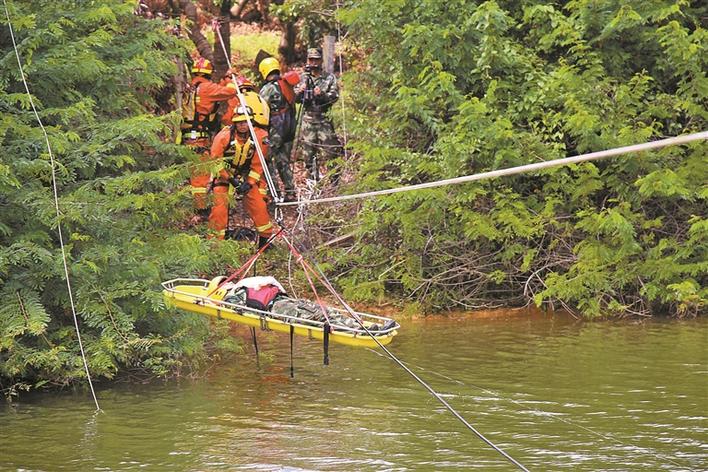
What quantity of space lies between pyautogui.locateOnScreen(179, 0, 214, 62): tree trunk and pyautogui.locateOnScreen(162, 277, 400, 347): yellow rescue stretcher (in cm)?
929

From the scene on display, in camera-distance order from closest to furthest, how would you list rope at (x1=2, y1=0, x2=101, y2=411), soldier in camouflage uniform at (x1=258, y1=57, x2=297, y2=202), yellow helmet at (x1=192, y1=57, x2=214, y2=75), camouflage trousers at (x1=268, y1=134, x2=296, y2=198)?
rope at (x1=2, y1=0, x2=101, y2=411), yellow helmet at (x1=192, y1=57, x2=214, y2=75), soldier in camouflage uniform at (x1=258, y1=57, x2=297, y2=202), camouflage trousers at (x1=268, y1=134, x2=296, y2=198)

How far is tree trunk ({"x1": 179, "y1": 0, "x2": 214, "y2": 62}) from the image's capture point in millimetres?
19281

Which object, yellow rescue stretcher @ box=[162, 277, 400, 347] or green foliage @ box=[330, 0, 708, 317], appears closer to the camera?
yellow rescue stretcher @ box=[162, 277, 400, 347]

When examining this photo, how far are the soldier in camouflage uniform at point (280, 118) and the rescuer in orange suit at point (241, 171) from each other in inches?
60.9

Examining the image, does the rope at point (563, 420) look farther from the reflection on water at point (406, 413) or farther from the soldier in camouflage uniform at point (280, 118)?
the soldier in camouflage uniform at point (280, 118)

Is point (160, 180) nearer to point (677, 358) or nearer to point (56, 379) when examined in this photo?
point (56, 379)

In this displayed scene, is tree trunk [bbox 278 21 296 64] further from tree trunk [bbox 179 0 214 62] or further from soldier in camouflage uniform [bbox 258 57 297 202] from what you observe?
soldier in camouflage uniform [bbox 258 57 297 202]

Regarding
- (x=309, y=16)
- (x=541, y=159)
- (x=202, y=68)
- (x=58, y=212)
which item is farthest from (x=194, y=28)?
(x=58, y=212)

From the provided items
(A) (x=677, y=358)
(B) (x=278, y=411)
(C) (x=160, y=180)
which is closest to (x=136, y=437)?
(B) (x=278, y=411)

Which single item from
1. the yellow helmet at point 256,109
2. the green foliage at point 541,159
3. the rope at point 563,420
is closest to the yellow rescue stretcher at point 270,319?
the rope at point 563,420

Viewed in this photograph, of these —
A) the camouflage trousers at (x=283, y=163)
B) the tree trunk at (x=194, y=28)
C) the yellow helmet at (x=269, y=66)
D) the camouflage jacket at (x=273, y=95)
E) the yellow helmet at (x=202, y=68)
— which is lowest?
→ the camouflage trousers at (x=283, y=163)

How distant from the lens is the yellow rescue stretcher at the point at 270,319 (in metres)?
9.97

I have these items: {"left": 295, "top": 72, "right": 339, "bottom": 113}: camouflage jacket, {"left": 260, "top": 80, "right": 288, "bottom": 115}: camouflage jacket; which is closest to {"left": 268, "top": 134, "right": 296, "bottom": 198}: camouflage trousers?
{"left": 260, "top": 80, "right": 288, "bottom": 115}: camouflage jacket

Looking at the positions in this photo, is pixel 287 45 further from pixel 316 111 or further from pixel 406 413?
pixel 406 413
